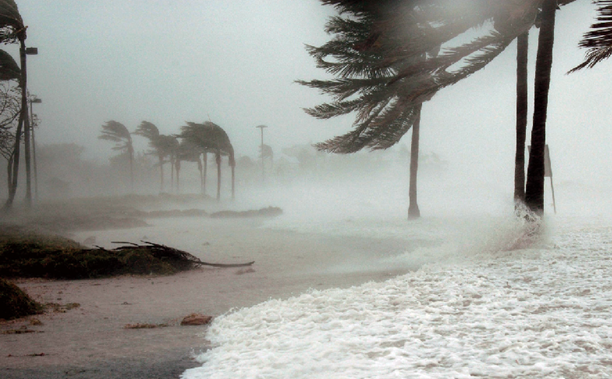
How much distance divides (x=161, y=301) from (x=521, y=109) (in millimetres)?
8647

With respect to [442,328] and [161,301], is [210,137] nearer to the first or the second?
[161,301]

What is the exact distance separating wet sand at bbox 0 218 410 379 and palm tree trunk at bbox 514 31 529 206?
3.13 m

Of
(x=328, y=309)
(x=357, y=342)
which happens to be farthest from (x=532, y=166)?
(x=357, y=342)

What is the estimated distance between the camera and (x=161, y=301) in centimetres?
559

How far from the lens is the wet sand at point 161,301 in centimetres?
311

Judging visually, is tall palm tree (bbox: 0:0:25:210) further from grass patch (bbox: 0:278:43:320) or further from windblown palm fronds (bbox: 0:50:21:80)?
grass patch (bbox: 0:278:43:320)

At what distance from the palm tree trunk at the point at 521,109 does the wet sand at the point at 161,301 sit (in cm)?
313

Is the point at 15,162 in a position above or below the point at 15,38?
below

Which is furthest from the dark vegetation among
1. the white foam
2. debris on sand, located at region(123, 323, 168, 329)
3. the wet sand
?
the white foam

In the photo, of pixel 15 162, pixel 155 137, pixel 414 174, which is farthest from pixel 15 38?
pixel 155 137

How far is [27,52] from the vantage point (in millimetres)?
18484

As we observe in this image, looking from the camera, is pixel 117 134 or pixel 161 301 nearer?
pixel 161 301

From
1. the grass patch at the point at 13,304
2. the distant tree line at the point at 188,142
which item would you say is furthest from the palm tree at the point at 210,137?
the grass patch at the point at 13,304

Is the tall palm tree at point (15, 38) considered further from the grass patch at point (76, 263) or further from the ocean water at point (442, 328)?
the ocean water at point (442, 328)
